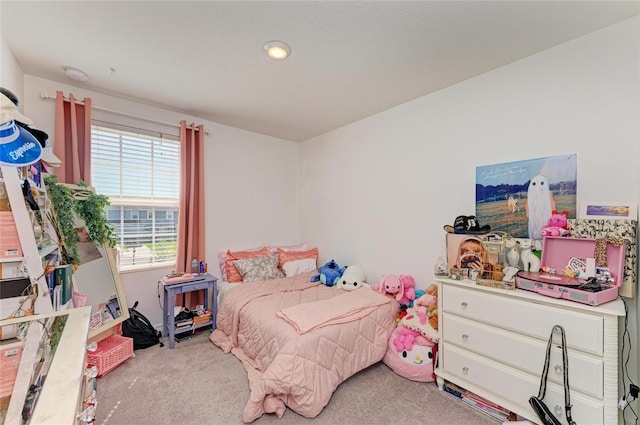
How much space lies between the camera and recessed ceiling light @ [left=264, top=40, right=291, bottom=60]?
183cm

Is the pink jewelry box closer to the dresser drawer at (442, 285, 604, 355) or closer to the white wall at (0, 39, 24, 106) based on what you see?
the dresser drawer at (442, 285, 604, 355)

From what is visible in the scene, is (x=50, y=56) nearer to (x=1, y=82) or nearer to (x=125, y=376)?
(x=1, y=82)

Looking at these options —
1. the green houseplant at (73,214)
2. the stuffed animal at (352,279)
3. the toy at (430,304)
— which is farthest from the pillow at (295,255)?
the green houseplant at (73,214)

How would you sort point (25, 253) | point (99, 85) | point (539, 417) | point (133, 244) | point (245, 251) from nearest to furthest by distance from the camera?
point (539, 417), point (25, 253), point (99, 85), point (133, 244), point (245, 251)

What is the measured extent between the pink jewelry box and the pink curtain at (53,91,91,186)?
3612 millimetres

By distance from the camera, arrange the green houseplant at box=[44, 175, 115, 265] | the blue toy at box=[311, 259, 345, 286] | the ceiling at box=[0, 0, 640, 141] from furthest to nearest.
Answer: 1. the blue toy at box=[311, 259, 345, 286]
2. the green houseplant at box=[44, 175, 115, 265]
3. the ceiling at box=[0, 0, 640, 141]

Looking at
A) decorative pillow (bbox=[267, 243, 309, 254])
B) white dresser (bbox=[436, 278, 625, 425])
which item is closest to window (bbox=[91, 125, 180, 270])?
decorative pillow (bbox=[267, 243, 309, 254])

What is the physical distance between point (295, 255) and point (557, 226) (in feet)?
8.98

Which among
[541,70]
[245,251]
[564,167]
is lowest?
[245,251]

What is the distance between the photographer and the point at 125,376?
2188mm

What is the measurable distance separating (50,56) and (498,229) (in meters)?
3.64

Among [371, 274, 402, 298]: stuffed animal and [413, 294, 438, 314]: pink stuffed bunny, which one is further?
[371, 274, 402, 298]: stuffed animal

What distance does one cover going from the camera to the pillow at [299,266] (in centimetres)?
349

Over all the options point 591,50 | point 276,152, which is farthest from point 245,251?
point 591,50
